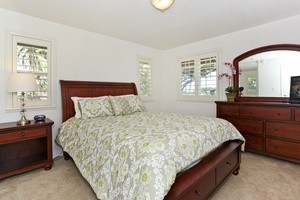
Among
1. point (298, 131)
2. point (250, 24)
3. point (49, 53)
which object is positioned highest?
point (250, 24)

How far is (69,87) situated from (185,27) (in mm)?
2544

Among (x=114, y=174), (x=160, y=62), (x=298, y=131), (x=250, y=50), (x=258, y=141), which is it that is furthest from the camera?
(x=160, y=62)

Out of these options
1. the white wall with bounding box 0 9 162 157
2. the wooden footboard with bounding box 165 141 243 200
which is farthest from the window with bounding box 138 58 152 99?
the wooden footboard with bounding box 165 141 243 200

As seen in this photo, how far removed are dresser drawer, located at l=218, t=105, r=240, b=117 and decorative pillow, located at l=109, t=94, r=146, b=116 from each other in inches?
64.1

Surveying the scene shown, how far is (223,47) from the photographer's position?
3.66 m

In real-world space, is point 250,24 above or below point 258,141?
above

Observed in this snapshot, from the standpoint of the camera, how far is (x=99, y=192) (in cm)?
147

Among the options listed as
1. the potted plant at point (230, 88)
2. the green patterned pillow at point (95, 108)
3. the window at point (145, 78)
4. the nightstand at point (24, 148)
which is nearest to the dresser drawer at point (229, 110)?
the potted plant at point (230, 88)

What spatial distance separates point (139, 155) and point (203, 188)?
29.4 inches

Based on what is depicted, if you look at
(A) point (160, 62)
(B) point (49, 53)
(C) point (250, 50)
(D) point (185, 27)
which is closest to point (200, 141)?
(D) point (185, 27)

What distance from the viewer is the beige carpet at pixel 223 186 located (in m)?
1.83

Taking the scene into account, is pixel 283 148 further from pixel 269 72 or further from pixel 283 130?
pixel 269 72

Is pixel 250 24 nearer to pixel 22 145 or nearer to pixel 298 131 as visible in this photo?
pixel 298 131

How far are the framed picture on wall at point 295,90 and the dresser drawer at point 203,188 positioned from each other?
2.16m
